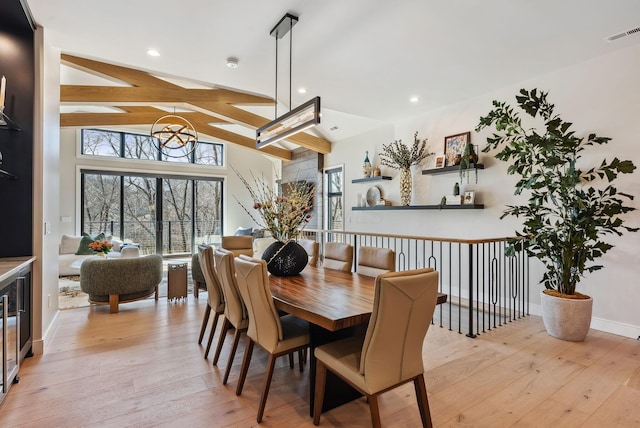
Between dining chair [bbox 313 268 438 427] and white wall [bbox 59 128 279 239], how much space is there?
5.38 m

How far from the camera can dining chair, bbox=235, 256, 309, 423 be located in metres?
1.99

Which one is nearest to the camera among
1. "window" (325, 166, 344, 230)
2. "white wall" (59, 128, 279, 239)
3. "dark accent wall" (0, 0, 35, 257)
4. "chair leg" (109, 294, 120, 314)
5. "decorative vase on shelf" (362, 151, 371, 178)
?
"dark accent wall" (0, 0, 35, 257)

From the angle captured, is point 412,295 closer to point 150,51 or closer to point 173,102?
point 150,51

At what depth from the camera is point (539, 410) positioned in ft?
6.82

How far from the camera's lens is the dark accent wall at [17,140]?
9.03 feet

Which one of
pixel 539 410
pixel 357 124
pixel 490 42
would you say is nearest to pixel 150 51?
pixel 490 42

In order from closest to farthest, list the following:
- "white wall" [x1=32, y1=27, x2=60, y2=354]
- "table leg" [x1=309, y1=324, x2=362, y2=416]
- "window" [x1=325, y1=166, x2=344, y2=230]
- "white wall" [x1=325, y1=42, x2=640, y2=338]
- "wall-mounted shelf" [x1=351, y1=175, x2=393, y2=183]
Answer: "table leg" [x1=309, y1=324, x2=362, y2=416] < "white wall" [x1=32, y1=27, x2=60, y2=354] < "white wall" [x1=325, y1=42, x2=640, y2=338] < "wall-mounted shelf" [x1=351, y1=175, x2=393, y2=183] < "window" [x1=325, y1=166, x2=344, y2=230]

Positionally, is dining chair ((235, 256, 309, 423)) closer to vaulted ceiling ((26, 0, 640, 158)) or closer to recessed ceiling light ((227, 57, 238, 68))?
vaulted ceiling ((26, 0, 640, 158))

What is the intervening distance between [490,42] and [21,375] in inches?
195

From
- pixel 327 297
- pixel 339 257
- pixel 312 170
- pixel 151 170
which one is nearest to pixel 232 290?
pixel 327 297

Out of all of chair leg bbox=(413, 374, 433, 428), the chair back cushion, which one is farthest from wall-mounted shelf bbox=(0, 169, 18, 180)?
chair leg bbox=(413, 374, 433, 428)

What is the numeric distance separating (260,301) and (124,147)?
8.16 m

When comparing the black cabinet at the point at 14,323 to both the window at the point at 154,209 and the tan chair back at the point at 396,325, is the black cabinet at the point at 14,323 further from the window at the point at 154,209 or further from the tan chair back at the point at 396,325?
the window at the point at 154,209

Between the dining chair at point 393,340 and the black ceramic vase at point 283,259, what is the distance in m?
1.14
